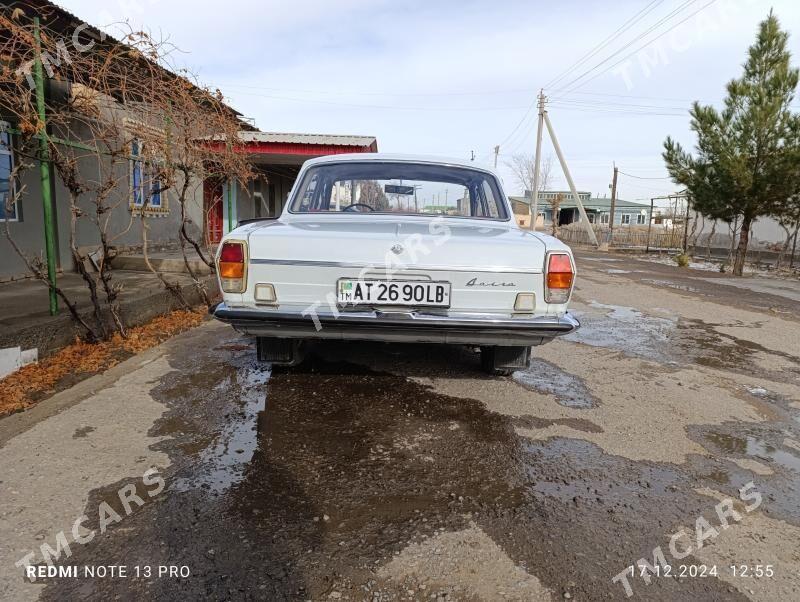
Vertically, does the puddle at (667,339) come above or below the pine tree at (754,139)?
below

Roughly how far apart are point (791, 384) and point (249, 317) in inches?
176

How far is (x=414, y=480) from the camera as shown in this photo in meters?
→ 2.55

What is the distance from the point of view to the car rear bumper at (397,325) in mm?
3088

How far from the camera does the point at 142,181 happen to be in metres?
5.71

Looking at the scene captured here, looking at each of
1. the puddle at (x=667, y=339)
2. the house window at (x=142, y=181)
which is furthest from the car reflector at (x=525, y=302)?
the house window at (x=142, y=181)

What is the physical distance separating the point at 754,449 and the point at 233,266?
3290 mm

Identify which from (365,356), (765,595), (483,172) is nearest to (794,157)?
(483,172)

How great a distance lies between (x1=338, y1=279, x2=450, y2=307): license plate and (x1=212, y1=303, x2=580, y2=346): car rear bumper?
67 millimetres

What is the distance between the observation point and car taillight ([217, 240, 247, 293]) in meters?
3.12

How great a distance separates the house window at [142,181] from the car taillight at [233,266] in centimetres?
226

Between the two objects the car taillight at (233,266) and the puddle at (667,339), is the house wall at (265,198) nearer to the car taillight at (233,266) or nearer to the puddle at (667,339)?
the puddle at (667,339)

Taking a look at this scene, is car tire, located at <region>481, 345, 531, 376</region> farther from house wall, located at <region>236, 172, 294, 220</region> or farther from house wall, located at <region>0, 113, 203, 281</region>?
house wall, located at <region>236, 172, 294, 220</region>

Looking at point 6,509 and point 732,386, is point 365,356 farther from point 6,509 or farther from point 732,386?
point 732,386

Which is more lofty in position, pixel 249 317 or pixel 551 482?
pixel 249 317
